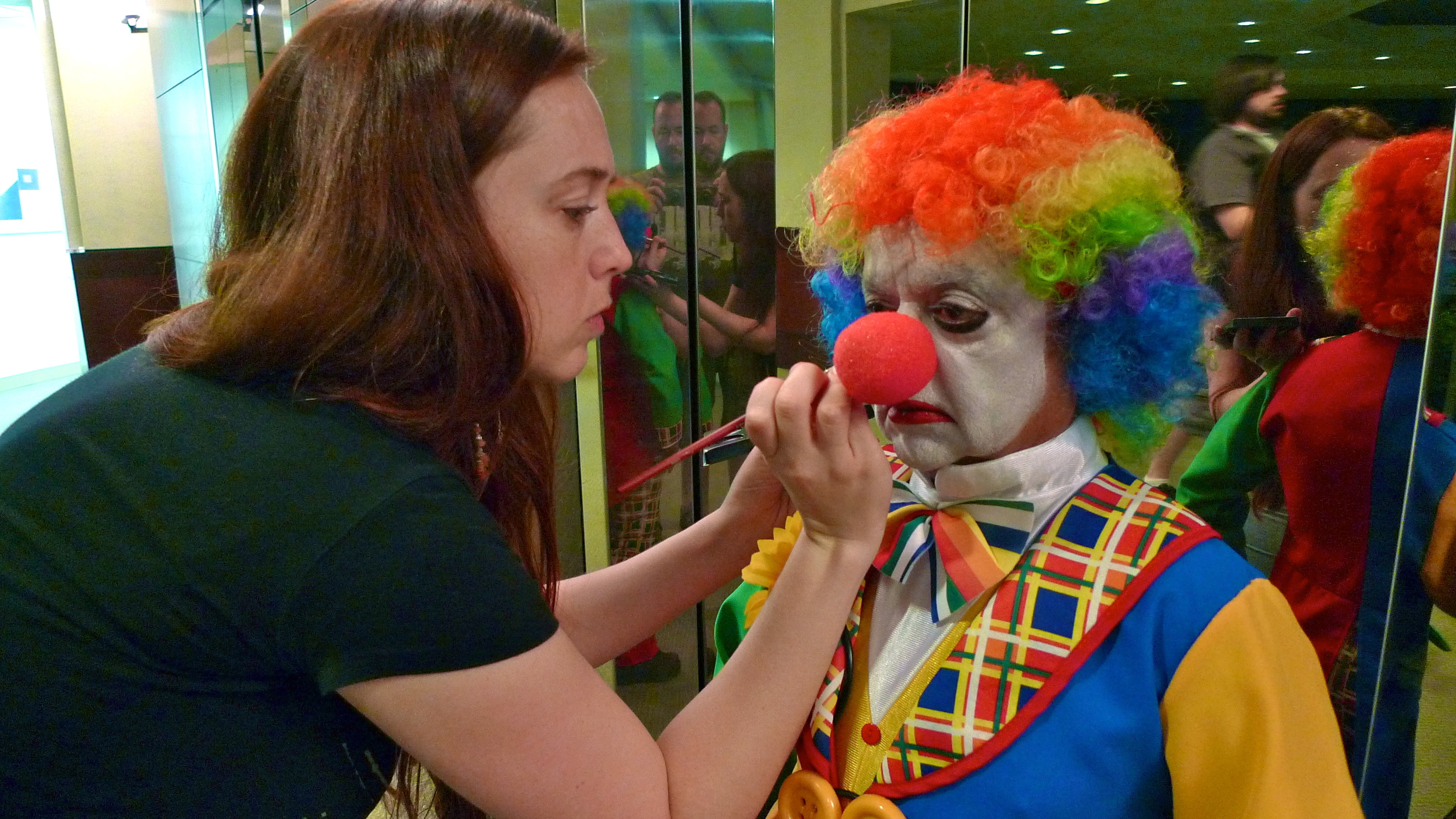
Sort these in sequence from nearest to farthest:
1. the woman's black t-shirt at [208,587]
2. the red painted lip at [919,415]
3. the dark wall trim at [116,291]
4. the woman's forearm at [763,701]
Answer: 1. the woman's black t-shirt at [208,587]
2. the woman's forearm at [763,701]
3. the red painted lip at [919,415]
4. the dark wall trim at [116,291]

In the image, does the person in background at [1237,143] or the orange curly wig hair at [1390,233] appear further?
the person in background at [1237,143]

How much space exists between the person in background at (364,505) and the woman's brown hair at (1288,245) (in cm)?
48

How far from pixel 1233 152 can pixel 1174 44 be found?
0.47 ft

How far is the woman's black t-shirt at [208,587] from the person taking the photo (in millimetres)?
671

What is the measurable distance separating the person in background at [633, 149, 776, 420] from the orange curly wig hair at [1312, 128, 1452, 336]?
1036 millimetres

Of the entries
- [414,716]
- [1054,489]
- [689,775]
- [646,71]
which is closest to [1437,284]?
[1054,489]

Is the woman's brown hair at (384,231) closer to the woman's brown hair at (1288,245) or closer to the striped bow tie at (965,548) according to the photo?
the striped bow tie at (965,548)

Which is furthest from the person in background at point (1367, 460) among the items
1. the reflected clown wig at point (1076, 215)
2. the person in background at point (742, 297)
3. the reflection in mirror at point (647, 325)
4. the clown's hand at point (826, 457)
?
the reflection in mirror at point (647, 325)

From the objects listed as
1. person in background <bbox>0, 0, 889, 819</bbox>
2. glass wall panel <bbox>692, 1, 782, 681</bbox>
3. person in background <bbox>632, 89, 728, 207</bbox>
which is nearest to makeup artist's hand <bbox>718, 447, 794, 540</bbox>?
person in background <bbox>0, 0, 889, 819</bbox>

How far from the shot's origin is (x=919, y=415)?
2.99 feet

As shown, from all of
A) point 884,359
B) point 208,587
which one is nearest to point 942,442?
point 884,359

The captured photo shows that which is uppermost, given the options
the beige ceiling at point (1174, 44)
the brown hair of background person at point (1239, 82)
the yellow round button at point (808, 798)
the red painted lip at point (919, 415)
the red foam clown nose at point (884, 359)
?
the beige ceiling at point (1174, 44)

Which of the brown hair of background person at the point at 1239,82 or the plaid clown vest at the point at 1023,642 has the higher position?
the brown hair of background person at the point at 1239,82

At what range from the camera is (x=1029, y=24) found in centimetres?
117
